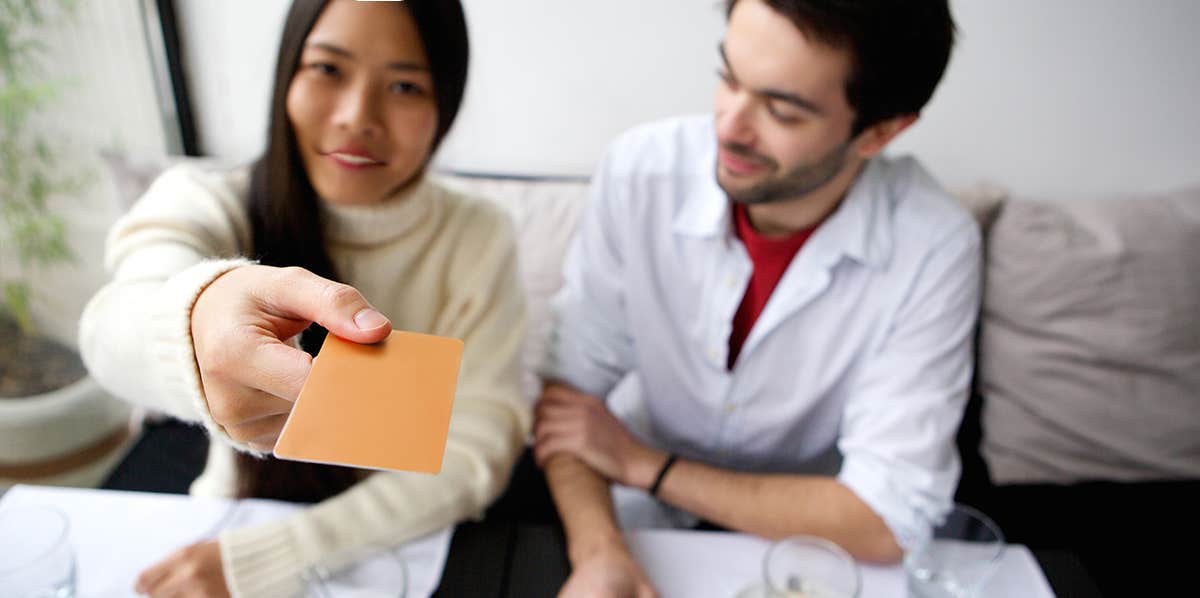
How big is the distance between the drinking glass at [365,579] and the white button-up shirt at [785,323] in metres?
0.35

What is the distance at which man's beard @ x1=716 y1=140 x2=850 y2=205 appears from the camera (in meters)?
0.74

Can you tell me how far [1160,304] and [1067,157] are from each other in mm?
363

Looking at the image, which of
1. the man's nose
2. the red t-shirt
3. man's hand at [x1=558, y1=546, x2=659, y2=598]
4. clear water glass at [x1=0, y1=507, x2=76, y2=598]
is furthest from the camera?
the red t-shirt

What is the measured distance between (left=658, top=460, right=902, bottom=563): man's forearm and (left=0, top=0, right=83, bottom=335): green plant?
65cm

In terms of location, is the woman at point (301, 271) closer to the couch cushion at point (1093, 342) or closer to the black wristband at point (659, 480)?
the black wristband at point (659, 480)

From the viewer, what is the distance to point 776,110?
704 millimetres

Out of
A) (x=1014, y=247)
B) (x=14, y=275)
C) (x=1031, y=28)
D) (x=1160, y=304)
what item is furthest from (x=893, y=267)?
(x=14, y=275)

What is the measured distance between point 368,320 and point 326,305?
0.06 ft

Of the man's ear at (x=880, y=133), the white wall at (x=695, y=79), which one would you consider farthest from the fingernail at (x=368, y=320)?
the man's ear at (x=880, y=133)

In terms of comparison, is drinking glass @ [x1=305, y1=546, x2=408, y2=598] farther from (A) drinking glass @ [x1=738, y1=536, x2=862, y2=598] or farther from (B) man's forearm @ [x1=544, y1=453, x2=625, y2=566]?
(A) drinking glass @ [x1=738, y1=536, x2=862, y2=598]

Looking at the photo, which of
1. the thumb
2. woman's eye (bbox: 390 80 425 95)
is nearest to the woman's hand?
the thumb

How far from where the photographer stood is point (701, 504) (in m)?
0.77

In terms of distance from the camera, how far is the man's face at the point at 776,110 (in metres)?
0.67

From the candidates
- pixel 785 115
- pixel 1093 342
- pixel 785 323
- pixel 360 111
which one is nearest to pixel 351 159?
pixel 360 111
